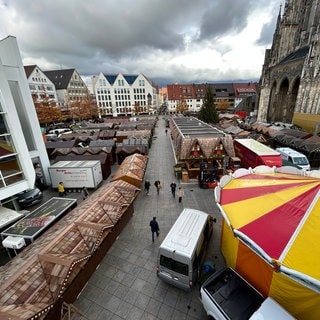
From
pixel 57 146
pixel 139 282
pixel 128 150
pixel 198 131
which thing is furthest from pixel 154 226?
pixel 57 146

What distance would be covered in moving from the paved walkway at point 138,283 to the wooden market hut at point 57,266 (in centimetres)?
60

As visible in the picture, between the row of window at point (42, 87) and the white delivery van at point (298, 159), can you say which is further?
the row of window at point (42, 87)

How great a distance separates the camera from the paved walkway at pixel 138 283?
656cm

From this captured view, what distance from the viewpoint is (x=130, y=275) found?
798 cm

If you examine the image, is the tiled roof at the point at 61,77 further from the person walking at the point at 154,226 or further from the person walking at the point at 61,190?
the person walking at the point at 154,226

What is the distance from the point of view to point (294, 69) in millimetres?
35344

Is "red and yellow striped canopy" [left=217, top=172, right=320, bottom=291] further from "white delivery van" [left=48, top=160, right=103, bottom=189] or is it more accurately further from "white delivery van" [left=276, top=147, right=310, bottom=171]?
"white delivery van" [left=276, top=147, right=310, bottom=171]

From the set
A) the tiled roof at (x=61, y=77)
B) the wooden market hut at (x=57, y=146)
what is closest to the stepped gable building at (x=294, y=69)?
the wooden market hut at (x=57, y=146)

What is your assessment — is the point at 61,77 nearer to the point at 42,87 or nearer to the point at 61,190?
the point at 42,87

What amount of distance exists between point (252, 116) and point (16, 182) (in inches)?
2461

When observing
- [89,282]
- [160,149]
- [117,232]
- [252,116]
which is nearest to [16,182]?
[117,232]

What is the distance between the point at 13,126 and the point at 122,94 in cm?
6708

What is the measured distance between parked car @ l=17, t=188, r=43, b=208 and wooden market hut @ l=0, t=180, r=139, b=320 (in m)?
6.81

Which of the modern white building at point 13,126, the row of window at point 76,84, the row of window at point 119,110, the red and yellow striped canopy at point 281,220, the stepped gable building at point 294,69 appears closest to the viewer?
the red and yellow striped canopy at point 281,220
